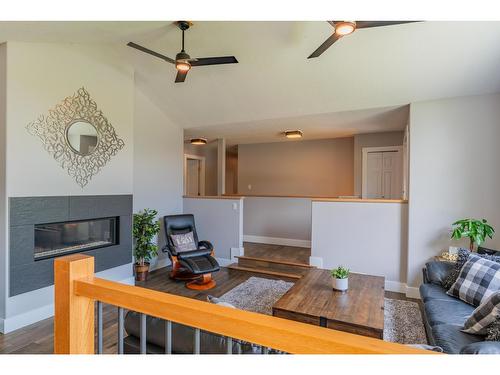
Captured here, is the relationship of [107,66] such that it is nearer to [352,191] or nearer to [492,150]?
[492,150]

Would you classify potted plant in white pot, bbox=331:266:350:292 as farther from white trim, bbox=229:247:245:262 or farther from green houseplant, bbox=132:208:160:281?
green houseplant, bbox=132:208:160:281

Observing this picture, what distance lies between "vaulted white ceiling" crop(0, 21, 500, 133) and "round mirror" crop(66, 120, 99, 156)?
0.95 m

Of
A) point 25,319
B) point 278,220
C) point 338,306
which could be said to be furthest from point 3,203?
point 278,220

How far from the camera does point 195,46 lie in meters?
3.58

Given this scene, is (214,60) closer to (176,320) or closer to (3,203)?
(3,203)

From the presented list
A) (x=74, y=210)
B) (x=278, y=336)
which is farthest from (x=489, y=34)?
(x=74, y=210)

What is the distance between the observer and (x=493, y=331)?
1.82 meters

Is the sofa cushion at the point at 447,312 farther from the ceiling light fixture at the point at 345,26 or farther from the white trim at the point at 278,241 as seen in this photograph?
the white trim at the point at 278,241

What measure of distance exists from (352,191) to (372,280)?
3.74 m

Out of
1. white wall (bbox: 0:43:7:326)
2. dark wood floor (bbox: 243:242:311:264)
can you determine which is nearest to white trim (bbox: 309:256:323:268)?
dark wood floor (bbox: 243:242:311:264)

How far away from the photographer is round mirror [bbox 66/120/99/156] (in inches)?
138

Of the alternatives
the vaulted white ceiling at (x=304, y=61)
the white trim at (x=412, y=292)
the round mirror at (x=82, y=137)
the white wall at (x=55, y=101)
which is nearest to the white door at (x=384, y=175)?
the vaulted white ceiling at (x=304, y=61)

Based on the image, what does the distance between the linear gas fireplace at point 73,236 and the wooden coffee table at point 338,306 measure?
8.62 feet

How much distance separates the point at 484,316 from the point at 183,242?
12.9 ft
